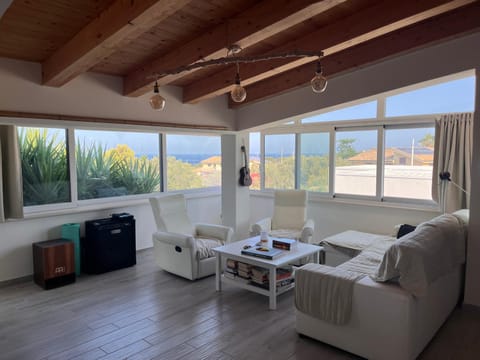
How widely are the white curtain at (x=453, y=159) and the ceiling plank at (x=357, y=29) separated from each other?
1835 mm

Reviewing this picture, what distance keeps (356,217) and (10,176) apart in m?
4.51

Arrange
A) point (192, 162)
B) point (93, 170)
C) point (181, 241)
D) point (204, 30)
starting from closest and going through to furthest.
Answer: point (204, 30) → point (181, 241) → point (93, 170) → point (192, 162)

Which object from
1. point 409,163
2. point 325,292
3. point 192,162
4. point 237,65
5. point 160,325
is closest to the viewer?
point 325,292

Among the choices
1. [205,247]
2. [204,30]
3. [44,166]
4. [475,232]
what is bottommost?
[205,247]

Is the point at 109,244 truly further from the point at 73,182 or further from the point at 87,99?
the point at 87,99

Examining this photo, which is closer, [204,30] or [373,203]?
[204,30]

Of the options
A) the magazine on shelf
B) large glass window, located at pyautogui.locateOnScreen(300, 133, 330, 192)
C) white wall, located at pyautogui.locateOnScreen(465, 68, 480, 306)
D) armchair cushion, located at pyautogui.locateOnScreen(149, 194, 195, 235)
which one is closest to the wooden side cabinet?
armchair cushion, located at pyautogui.locateOnScreen(149, 194, 195, 235)

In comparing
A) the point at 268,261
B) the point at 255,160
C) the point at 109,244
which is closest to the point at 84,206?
the point at 109,244

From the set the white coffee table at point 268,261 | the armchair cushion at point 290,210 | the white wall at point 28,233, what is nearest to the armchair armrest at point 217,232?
the white coffee table at point 268,261

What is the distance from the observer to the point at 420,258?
7.84ft

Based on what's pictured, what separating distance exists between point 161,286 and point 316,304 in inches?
79.1

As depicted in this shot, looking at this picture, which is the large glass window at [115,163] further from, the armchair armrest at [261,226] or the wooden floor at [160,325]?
the armchair armrest at [261,226]

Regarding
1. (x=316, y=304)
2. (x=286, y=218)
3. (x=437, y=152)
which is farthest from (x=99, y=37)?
(x=437, y=152)

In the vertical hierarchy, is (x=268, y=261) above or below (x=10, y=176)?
below
